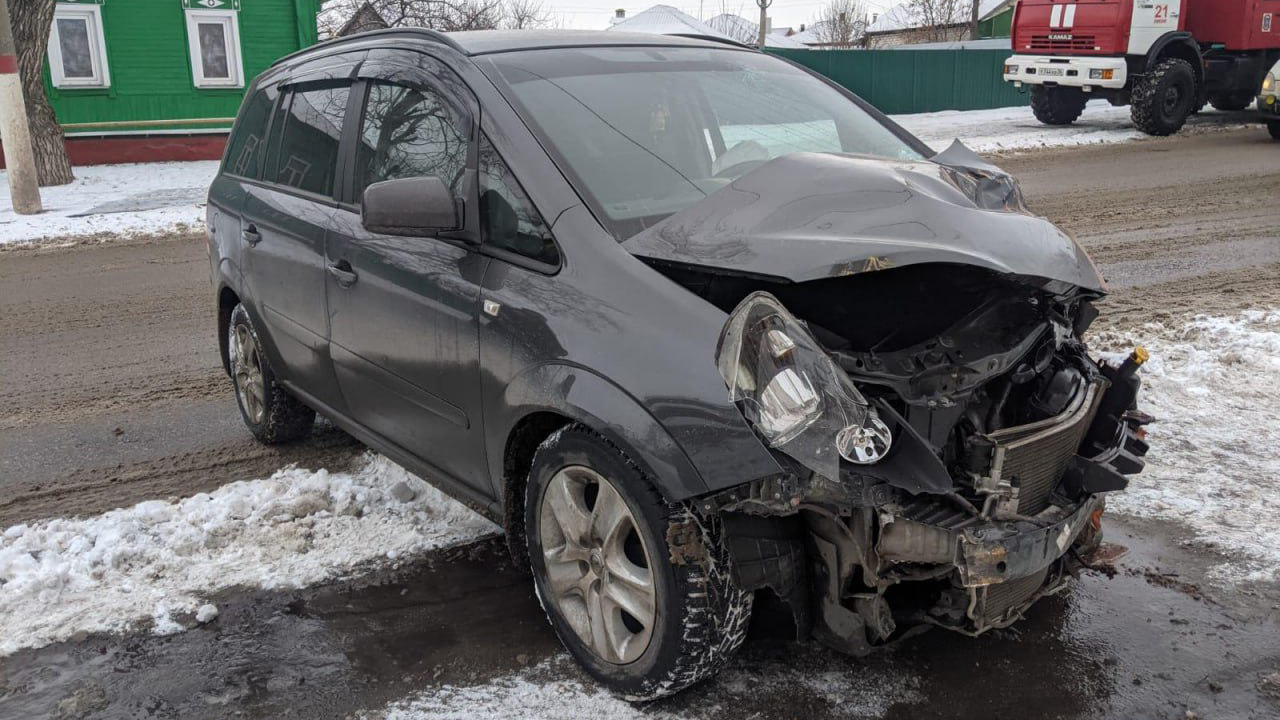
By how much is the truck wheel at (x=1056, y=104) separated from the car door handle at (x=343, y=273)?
19.0m

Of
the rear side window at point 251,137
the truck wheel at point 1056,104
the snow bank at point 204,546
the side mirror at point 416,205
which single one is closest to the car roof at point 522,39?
the side mirror at point 416,205

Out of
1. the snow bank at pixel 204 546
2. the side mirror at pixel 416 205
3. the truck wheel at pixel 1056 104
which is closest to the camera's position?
the side mirror at pixel 416 205

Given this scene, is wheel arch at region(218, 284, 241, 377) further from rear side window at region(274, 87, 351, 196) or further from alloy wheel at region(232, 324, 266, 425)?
rear side window at region(274, 87, 351, 196)

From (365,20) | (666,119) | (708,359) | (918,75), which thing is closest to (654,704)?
(708,359)

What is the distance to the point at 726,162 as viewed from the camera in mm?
3738

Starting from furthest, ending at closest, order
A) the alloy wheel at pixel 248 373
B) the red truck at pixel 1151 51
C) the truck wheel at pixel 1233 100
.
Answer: the truck wheel at pixel 1233 100 → the red truck at pixel 1151 51 → the alloy wheel at pixel 248 373

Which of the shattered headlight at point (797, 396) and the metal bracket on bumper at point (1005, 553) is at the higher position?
the shattered headlight at point (797, 396)

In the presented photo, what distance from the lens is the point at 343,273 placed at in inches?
158

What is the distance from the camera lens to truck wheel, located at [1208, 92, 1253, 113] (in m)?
19.7

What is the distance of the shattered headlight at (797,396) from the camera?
2500 mm

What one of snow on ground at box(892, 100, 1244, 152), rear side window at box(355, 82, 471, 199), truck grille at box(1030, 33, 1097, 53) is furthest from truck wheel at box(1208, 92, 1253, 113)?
rear side window at box(355, 82, 471, 199)

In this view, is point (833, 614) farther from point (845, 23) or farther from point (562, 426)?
point (845, 23)

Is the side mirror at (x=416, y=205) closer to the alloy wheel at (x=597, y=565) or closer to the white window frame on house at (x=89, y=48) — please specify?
the alloy wheel at (x=597, y=565)

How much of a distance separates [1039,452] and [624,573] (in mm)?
1197
